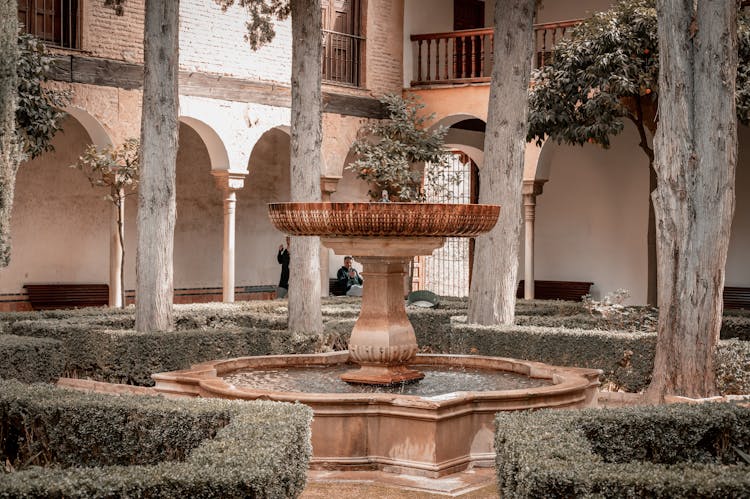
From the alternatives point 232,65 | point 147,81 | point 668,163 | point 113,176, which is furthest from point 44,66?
point 668,163

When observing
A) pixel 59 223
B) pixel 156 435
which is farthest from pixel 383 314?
pixel 59 223

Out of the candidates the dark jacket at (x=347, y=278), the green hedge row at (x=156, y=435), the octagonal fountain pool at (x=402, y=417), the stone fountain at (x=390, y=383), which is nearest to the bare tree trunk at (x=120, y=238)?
the dark jacket at (x=347, y=278)

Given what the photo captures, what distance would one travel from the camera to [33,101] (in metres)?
12.4

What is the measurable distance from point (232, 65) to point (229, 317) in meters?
5.37

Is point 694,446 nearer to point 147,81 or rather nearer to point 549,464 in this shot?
point 549,464

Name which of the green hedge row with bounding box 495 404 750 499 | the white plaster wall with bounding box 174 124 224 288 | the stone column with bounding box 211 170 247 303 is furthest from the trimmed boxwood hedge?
the white plaster wall with bounding box 174 124 224 288

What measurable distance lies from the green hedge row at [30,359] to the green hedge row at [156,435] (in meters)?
2.73

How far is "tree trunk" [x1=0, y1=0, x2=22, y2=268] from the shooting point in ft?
21.2

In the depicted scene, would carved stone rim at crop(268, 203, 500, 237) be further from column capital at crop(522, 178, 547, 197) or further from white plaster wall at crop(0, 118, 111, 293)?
column capital at crop(522, 178, 547, 197)

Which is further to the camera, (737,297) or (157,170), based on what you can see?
(737,297)

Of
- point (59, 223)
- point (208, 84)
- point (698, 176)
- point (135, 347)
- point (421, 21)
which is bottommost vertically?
point (135, 347)

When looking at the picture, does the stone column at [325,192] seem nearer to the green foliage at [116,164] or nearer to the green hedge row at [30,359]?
the green foliage at [116,164]

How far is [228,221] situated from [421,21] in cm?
574

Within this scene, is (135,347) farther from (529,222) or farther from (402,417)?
(529,222)
